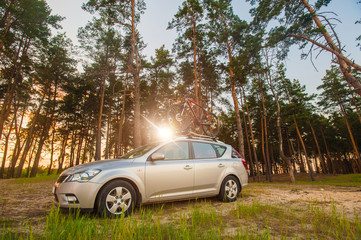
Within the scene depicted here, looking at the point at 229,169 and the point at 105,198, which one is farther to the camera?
the point at 229,169

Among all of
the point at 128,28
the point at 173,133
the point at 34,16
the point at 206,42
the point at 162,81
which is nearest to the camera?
the point at 173,133

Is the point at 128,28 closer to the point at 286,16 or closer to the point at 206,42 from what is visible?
the point at 206,42

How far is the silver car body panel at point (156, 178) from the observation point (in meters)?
3.25

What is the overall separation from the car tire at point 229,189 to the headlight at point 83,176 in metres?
3.23

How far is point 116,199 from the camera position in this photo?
135 inches

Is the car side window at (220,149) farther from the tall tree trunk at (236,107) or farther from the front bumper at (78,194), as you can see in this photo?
the tall tree trunk at (236,107)

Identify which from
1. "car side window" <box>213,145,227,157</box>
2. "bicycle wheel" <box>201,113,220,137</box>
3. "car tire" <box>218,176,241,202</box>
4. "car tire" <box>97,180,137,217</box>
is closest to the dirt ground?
"car tire" <box>218,176,241,202</box>

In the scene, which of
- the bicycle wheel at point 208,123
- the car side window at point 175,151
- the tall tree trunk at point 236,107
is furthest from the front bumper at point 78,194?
the tall tree trunk at point 236,107

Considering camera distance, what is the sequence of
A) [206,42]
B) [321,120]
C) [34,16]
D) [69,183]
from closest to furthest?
[69,183], [34,16], [206,42], [321,120]

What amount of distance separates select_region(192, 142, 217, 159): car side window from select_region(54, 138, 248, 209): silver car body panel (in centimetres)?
15

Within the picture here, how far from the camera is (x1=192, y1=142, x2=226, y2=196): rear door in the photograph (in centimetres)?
443

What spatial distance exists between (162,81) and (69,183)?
67.5 feet

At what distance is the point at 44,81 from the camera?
20469 millimetres

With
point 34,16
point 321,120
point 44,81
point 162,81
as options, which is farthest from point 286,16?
point 321,120
